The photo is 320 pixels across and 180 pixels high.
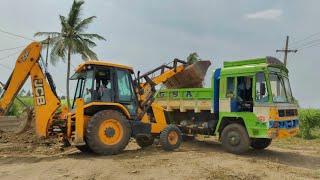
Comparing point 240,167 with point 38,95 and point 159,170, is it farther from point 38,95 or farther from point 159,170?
point 38,95

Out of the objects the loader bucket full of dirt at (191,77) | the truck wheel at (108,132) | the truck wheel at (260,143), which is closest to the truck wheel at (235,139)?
the truck wheel at (260,143)

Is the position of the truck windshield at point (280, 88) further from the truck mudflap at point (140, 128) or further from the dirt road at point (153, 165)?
the truck mudflap at point (140, 128)

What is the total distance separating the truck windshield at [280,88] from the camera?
14.6 meters

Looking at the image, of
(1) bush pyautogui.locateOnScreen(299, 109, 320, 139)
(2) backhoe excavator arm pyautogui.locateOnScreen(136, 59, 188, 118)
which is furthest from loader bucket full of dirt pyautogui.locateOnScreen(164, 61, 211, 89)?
(1) bush pyautogui.locateOnScreen(299, 109, 320, 139)

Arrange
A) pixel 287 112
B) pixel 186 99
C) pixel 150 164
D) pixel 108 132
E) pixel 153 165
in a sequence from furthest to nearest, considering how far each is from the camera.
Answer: pixel 186 99 < pixel 287 112 < pixel 108 132 < pixel 150 164 < pixel 153 165

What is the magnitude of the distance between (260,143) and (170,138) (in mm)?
3306

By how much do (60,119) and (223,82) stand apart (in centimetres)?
545

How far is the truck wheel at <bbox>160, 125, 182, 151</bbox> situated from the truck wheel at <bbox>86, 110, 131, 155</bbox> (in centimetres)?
146

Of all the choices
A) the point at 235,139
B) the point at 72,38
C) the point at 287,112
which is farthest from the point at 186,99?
the point at 72,38

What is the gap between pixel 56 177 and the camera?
10.6 metres

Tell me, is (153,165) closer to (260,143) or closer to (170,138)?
(170,138)

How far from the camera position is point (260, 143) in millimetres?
16375

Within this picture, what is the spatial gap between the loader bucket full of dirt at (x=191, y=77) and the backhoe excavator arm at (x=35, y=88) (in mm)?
5401

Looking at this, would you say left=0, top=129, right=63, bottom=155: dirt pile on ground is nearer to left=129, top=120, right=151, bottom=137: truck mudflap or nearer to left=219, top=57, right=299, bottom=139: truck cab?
left=129, top=120, right=151, bottom=137: truck mudflap
